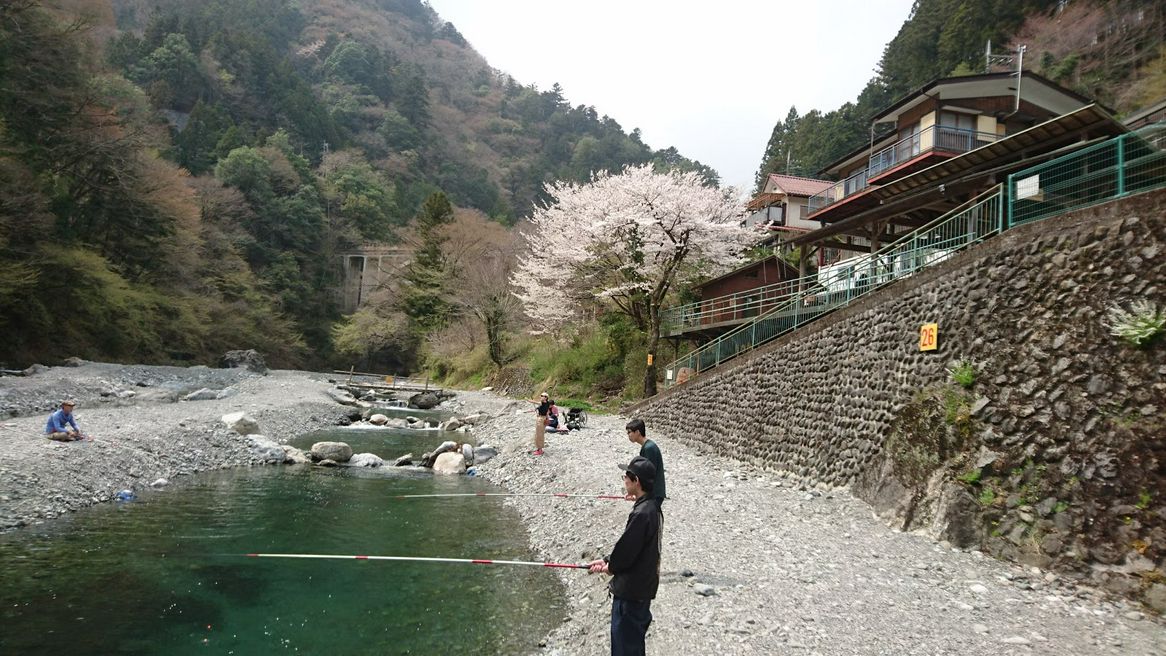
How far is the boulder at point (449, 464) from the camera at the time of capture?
14.8 meters

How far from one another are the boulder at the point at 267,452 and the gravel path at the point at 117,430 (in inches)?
8.9

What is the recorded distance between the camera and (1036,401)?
6.50 metres

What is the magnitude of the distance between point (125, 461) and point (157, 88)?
61.0m

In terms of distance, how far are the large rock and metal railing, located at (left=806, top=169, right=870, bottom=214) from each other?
68.7 ft

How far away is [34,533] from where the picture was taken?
8.29 meters

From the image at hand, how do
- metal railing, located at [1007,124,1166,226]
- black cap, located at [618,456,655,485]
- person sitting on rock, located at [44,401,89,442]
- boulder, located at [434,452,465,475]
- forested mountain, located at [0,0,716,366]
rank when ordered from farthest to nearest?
forested mountain, located at [0,0,716,366], boulder, located at [434,452,465,475], person sitting on rock, located at [44,401,89,442], metal railing, located at [1007,124,1166,226], black cap, located at [618,456,655,485]

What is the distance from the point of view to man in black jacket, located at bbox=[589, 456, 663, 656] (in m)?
3.71

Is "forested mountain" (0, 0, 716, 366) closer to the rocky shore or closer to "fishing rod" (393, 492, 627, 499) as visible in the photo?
the rocky shore

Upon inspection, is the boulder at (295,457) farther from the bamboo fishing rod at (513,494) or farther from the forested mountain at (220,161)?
the forested mountain at (220,161)

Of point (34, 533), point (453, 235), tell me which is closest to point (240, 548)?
point (34, 533)

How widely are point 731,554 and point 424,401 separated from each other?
2602cm

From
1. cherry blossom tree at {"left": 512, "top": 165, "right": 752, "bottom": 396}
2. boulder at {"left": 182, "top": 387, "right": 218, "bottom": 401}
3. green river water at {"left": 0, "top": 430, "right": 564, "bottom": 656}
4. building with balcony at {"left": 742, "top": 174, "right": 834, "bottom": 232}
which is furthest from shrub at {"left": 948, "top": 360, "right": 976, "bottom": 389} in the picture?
building with balcony at {"left": 742, "top": 174, "right": 834, "bottom": 232}

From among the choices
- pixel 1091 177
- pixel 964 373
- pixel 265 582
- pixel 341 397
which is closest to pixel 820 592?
pixel 964 373

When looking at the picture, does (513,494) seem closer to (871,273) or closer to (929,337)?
(929,337)
